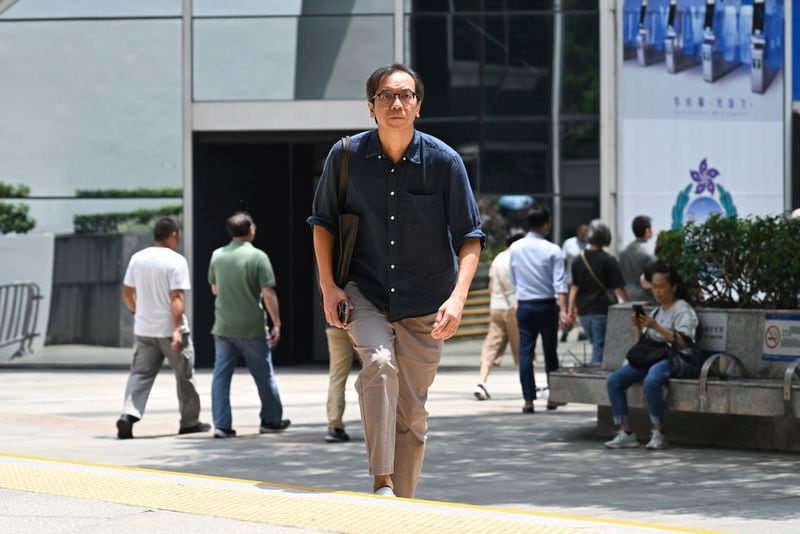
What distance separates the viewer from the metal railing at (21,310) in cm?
1980

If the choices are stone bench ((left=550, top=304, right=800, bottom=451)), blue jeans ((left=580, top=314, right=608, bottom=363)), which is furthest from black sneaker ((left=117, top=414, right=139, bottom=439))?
blue jeans ((left=580, top=314, right=608, bottom=363))

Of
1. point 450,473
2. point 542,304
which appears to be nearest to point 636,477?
point 450,473

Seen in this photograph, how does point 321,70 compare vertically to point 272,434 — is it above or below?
above

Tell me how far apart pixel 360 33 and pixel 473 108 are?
5.60 ft

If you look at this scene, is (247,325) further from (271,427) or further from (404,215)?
(404,215)

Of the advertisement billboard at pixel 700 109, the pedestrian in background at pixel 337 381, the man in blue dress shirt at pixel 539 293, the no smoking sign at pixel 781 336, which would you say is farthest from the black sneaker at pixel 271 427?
the advertisement billboard at pixel 700 109

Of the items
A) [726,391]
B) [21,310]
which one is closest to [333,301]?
[726,391]

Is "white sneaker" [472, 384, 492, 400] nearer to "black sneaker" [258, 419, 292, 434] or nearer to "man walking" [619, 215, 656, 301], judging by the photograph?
"man walking" [619, 215, 656, 301]

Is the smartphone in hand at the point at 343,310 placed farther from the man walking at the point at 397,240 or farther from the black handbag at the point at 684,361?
the black handbag at the point at 684,361

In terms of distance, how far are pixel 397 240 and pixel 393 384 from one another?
578mm

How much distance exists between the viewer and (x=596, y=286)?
14.3 m

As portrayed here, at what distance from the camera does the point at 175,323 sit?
12.0 metres

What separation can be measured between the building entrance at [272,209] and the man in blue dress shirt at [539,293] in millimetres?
6084

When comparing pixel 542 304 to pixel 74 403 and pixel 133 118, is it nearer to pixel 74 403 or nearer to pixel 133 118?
pixel 74 403
